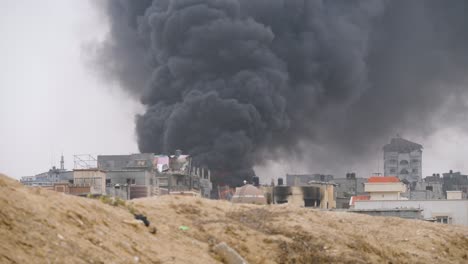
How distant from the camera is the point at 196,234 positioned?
18406 mm

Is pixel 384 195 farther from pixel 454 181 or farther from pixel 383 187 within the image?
pixel 454 181

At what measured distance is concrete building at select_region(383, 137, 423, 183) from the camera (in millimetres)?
132375

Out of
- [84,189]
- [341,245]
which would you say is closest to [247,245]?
[341,245]

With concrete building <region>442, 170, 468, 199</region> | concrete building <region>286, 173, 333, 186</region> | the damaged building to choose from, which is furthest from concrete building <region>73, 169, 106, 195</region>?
concrete building <region>442, 170, 468, 199</region>

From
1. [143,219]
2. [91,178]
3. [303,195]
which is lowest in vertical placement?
[303,195]

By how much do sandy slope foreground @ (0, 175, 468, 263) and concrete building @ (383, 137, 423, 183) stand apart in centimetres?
10946

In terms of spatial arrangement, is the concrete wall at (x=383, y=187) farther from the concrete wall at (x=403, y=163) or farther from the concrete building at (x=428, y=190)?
the concrete wall at (x=403, y=163)

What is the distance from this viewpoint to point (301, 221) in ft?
68.2

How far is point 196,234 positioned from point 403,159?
118 m

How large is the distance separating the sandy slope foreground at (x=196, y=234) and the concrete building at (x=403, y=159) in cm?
10946

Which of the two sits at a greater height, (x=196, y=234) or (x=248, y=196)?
(x=248, y=196)

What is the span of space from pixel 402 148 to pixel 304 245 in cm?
11601

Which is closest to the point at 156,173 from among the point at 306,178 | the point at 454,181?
the point at 306,178

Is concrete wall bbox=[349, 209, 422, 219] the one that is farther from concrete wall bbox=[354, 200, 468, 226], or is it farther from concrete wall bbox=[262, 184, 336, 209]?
concrete wall bbox=[262, 184, 336, 209]
